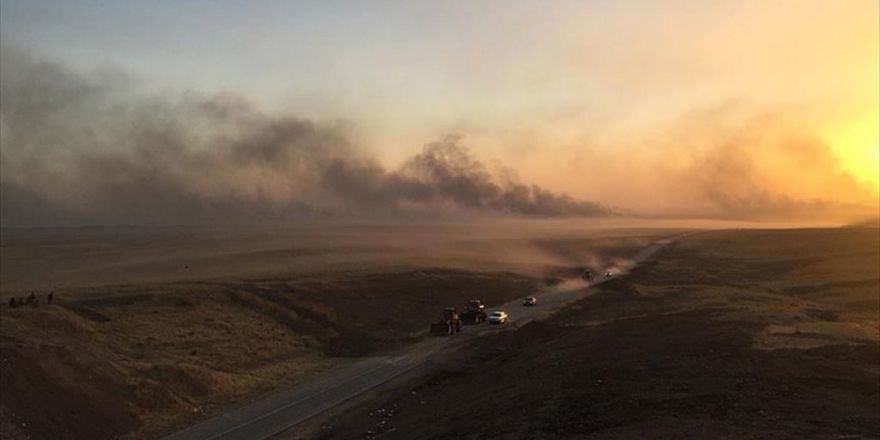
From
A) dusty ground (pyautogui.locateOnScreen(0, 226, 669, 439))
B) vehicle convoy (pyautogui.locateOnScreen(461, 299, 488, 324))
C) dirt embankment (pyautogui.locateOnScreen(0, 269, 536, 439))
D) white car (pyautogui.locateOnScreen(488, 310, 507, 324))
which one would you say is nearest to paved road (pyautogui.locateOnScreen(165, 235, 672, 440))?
dusty ground (pyautogui.locateOnScreen(0, 226, 669, 439))

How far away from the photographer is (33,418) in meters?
37.1

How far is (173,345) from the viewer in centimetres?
6225

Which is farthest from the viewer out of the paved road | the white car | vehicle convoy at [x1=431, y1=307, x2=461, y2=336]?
the white car

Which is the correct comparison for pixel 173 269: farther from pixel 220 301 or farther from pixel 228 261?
pixel 220 301

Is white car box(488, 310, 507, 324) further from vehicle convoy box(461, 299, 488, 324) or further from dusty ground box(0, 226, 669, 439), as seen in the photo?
dusty ground box(0, 226, 669, 439)

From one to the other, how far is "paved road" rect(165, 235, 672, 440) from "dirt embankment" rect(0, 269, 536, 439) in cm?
250

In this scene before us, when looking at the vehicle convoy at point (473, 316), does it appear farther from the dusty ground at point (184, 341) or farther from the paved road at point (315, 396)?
the dusty ground at point (184, 341)

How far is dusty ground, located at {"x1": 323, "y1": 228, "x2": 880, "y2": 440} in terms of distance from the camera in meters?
27.0

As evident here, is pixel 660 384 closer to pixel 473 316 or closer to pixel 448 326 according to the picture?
pixel 448 326

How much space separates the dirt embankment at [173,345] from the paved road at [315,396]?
2.50 m

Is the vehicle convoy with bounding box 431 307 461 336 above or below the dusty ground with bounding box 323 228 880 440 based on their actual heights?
below

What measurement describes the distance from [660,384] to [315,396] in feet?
83.4

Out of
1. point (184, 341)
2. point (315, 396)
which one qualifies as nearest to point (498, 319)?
point (184, 341)

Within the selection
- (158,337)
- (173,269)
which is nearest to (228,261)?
(173,269)
